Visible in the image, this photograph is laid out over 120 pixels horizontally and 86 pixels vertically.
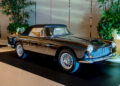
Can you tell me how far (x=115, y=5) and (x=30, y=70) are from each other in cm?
461

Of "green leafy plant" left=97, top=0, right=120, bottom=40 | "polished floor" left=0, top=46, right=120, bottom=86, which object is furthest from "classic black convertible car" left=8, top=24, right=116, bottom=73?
"green leafy plant" left=97, top=0, right=120, bottom=40

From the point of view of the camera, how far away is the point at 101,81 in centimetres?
378

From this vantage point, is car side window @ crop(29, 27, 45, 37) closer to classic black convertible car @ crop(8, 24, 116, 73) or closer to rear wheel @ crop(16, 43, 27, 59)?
classic black convertible car @ crop(8, 24, 116, 73)

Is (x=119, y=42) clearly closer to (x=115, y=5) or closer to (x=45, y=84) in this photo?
(x=115, y=5)

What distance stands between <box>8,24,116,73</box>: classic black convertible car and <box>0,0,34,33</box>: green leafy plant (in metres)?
5.79

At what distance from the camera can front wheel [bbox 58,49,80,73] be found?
434 centimetres

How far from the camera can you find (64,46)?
14.9 ft

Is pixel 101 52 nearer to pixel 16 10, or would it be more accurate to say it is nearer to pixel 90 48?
pixel 90 48

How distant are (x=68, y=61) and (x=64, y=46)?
0.46 m

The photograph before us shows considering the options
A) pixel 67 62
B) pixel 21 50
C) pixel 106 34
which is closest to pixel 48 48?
pixel 67 62

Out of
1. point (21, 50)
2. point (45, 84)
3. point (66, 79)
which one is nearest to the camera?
point (45, 84)

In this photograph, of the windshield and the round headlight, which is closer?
the round headlight

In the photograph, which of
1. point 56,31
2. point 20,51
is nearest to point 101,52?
point 56,31

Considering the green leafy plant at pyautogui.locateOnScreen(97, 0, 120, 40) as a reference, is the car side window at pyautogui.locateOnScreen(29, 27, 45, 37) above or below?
below
